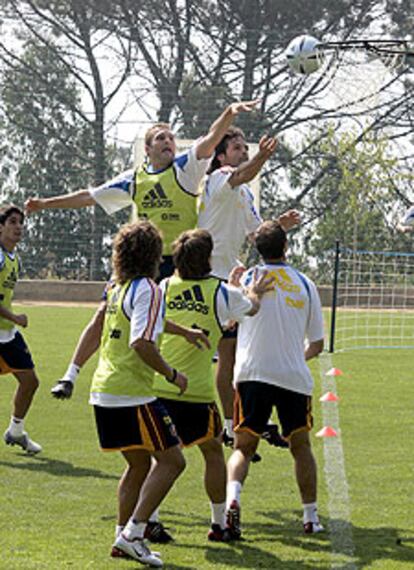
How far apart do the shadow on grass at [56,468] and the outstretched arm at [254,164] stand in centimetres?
219

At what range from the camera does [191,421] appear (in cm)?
702

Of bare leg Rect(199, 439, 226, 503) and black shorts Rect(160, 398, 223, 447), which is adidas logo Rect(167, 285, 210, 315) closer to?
black shorts Rect(160, 398, 223, 447)

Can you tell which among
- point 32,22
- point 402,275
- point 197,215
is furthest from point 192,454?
point 32,22

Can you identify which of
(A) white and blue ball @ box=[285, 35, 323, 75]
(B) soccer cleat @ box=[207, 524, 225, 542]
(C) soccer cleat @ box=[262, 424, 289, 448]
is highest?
(A) white and blue ball @ box=[285, 35, 323, 75]

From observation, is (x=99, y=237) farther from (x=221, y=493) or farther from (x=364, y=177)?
(x=221, y=493)

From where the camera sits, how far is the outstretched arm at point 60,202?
29.4 feet

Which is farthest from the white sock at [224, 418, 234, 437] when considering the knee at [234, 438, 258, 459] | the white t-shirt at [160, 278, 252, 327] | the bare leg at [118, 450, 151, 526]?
the bare leg at [118, 450, 151, 526]

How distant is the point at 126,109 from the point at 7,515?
107 feet

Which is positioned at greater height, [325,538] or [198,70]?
[198,70]

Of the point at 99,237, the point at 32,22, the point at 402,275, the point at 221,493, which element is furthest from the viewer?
the point at 32,22

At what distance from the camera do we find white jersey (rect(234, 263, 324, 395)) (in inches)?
288

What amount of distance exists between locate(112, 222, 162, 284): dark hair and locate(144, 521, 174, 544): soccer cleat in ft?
4.50

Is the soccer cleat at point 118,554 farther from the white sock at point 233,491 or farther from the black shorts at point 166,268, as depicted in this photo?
the black shorts at point 166,268

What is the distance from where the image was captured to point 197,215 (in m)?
8.84
